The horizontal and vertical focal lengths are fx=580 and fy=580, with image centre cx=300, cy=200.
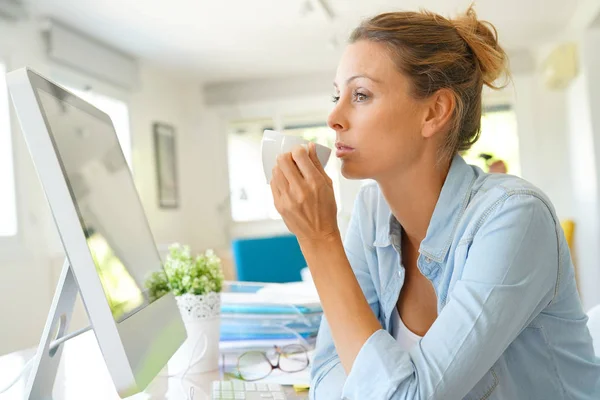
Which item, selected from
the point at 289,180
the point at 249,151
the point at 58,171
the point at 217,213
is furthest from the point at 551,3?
the point at 58,171

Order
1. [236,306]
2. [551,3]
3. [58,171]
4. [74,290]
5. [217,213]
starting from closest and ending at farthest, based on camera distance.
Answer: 1. [58,171]
2. [74,290]
3. [236,306]
4. [551,3]
5. [217,213]

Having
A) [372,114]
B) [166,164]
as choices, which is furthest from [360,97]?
[166,164]

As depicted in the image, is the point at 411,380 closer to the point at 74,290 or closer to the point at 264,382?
the point at 264,382

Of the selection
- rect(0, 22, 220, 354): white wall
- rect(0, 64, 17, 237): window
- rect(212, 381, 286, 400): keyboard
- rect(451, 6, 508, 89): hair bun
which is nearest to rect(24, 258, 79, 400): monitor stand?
rect(212, 381, 286, 400): keyboard

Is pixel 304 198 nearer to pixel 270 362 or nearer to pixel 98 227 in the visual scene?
pixel 98 227

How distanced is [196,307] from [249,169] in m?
5.20

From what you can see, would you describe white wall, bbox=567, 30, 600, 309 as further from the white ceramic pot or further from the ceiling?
the white ceramic pot

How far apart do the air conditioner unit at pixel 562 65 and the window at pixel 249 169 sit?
2.25 m

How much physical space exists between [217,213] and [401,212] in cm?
528

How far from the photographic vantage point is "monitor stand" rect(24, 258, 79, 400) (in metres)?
0.83

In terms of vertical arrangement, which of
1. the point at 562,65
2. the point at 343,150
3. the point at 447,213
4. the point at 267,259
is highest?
the point at 562,65

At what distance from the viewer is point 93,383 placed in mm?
1078

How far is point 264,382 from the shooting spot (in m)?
1.04

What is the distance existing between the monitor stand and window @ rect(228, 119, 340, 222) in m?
5.34
